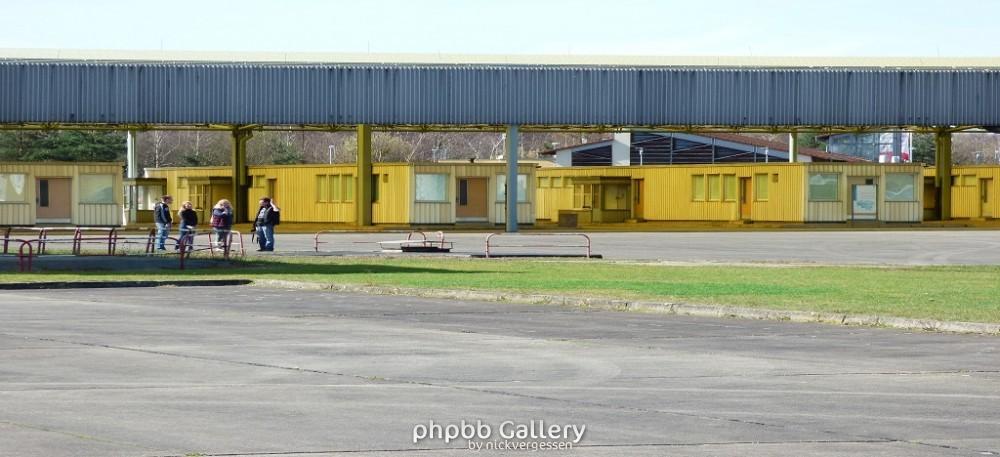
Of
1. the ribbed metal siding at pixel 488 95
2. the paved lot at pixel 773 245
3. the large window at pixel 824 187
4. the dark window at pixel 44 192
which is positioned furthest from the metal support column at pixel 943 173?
the dark window at pixel 44 192

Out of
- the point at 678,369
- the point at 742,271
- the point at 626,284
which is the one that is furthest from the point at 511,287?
the point at 678,369

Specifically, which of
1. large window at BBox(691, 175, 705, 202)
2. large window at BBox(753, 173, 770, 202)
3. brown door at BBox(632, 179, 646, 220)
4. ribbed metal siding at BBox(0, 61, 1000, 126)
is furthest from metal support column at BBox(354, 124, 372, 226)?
large window at BBox(753, 173, 770, 202)

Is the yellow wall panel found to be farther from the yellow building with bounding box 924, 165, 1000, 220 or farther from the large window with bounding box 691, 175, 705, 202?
the yellow building with bounding box 924, 165, 1000, 220

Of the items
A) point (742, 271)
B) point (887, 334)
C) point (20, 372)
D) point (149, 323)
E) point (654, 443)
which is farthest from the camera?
point (742, 271)

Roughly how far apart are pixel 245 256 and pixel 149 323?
19155mm

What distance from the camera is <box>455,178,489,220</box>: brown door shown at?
6594 centimetres

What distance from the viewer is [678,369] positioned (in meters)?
14.4

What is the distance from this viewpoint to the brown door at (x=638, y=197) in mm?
74000

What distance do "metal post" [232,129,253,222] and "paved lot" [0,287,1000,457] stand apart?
47.1 meters

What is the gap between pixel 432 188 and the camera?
64375 mm

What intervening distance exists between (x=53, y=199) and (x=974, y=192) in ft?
134

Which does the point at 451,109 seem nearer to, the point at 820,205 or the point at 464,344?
the point at 820,205

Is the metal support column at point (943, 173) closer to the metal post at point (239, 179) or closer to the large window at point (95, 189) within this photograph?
the metal post at point (239, 179)

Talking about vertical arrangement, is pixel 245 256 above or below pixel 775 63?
below
